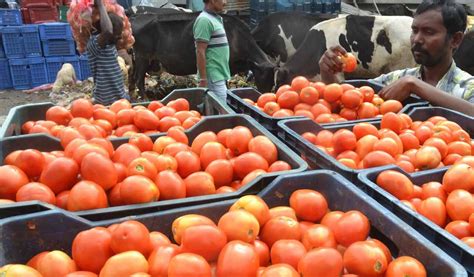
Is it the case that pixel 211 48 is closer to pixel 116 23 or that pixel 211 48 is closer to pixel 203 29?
pixel 203 29

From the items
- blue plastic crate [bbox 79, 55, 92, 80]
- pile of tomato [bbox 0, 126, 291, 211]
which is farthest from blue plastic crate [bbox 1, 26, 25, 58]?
pile of tomato [bbox 0, 126, 291, 211]

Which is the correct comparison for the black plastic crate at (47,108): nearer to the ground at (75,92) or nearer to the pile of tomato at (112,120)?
the pile of tomato at (112,120)

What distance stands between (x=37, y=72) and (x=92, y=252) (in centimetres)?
1086

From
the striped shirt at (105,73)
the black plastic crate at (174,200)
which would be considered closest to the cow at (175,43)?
the striped shirt at (105,73)

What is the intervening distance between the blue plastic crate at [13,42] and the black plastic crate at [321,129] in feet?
32.2

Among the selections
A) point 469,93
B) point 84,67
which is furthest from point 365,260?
point 84,67

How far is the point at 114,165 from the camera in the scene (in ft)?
6.30

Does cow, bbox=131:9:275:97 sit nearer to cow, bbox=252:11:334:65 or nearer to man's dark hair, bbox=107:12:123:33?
cow, bbox=252:11:334:65

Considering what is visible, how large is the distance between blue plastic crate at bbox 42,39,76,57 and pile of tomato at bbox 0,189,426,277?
1049cm

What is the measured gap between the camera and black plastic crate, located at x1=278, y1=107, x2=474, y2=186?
216 centimetres

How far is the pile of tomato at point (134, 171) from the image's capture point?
5.82 feet

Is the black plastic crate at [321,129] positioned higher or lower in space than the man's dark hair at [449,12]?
lower

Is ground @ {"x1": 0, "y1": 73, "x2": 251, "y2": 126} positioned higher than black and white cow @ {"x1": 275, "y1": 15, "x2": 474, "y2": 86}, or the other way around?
black and white cow @ {"x1": 275, "y1": 15, "x2": 474, "y2": 86}

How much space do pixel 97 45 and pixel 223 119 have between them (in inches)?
106
